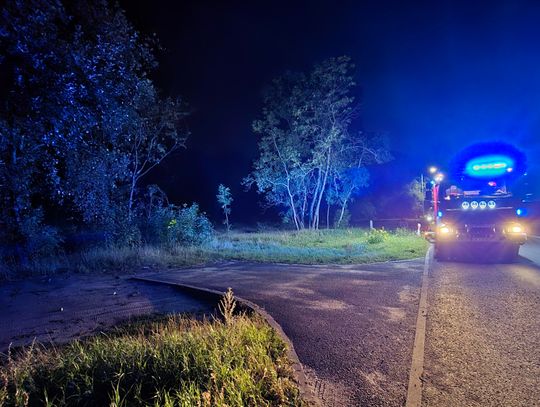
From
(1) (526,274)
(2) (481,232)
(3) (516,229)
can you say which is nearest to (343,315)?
(1) (526,274)

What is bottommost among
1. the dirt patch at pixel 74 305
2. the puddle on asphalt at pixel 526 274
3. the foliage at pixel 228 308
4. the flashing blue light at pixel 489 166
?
the dirt patch at pixel 74 305

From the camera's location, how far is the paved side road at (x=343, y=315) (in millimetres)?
3572

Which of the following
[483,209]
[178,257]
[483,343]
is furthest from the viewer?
[178,257]

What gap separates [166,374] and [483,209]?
11728 mm

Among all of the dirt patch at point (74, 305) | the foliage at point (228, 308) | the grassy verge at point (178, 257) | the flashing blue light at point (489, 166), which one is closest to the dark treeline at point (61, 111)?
the grassy verge at point (178, 257)

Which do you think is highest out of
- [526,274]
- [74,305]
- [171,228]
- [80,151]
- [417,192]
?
[417,192]

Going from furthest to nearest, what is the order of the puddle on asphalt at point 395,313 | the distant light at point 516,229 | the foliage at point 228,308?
the distant light at point 516,229 → the puddle on asphalt at point 395,313 → the foliage at point 228,308

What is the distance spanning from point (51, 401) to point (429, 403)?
3422 millimetres

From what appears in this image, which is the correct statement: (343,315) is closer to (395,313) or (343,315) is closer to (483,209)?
(395,313)

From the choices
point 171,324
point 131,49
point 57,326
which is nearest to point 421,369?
point 171,324

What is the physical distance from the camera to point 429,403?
10.4ft

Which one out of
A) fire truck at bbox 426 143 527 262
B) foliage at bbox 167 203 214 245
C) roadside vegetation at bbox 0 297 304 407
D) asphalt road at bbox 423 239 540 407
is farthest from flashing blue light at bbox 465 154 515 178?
roadside vegetation at bbox 0 297 304 407

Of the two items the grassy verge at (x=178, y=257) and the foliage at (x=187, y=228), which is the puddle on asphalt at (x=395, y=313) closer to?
the grassy verge at (x=178, y=257)

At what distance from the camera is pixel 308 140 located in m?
27.1
